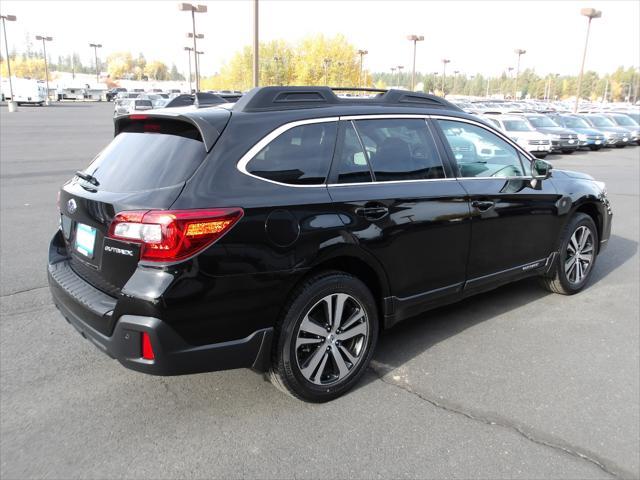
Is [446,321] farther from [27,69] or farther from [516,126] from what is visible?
[27,69]

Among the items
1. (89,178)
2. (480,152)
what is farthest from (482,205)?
(89,178)

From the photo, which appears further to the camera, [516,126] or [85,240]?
[516,126]

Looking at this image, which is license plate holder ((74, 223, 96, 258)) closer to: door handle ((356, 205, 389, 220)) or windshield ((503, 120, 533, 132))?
door handle ((356, 205, 389, 220))

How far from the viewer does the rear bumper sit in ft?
8.71

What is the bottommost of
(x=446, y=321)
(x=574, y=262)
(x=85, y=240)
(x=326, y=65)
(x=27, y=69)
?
(x=446, y=321)

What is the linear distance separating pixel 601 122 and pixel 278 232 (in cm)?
2965

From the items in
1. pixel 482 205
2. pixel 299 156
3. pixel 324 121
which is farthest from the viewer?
pixel 482 205

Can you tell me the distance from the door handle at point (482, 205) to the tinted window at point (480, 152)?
229mm

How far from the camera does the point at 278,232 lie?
2.89 m

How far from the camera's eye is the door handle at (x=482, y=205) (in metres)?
4.01

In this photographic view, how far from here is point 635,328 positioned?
14.8 feet

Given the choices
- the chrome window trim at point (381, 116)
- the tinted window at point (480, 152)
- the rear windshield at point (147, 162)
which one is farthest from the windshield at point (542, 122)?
the rear windshield at point (147, 162)

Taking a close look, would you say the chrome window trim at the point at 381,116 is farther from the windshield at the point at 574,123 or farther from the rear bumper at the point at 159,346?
the windshield at the point at 574,123

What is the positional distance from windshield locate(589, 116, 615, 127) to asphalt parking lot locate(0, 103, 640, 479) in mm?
26244
